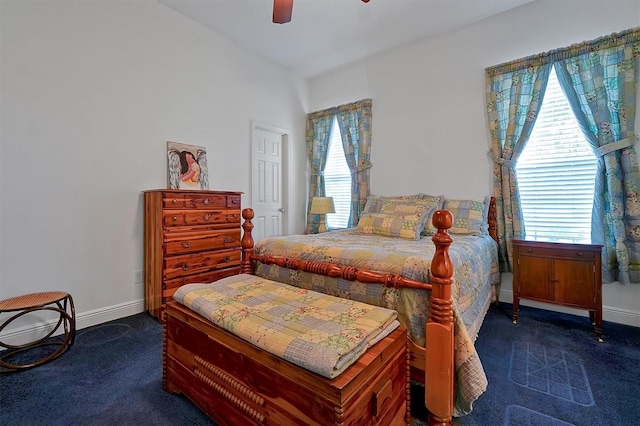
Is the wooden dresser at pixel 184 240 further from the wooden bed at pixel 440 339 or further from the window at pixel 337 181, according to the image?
the wooden bed at pixel 440 339

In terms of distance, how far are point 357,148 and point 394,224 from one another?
1705mm

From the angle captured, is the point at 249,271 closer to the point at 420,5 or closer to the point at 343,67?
the point at 420,5

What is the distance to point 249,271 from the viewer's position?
7.03 ft

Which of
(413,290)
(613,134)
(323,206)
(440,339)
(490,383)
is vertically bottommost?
(490,383)

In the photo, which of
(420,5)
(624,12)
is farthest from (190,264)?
(624,12)

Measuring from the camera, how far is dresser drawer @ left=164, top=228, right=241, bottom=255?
2544 millimetres

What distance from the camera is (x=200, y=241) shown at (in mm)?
2746

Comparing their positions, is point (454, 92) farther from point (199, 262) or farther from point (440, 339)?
point (199, 262)

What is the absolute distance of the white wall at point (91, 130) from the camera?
2.13 meters

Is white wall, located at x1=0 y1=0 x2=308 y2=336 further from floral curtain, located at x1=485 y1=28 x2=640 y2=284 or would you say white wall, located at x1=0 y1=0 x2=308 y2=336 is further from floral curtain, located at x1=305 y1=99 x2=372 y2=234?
floral curtain, located at x1=485 y1=28 x2=640 y2=284

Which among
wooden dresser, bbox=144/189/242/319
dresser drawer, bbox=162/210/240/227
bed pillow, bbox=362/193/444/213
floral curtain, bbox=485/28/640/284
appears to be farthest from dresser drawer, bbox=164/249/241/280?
floral curtain, bbox=485/28/640/284

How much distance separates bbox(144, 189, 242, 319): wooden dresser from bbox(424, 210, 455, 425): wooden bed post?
218cm

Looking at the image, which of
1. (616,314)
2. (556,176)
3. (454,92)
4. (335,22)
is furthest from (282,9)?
(616,314)

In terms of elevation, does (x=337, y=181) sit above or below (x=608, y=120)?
below
